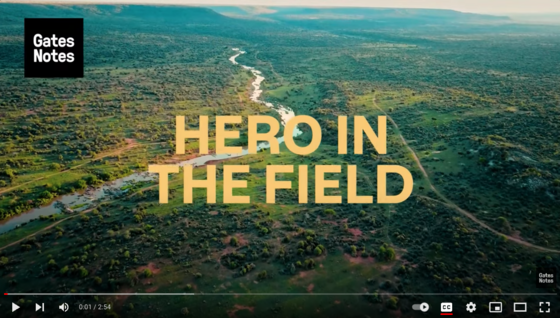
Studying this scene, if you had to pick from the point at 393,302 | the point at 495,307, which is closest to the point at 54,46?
the point at 393,302

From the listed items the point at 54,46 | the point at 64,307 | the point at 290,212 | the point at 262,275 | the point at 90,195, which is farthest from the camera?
the point at 90,195

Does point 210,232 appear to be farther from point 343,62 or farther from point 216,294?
point 343,62

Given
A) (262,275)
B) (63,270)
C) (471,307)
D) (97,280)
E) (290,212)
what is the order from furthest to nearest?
(290,212)
(63,270)
(262,275)
(97,280)
(471,307)

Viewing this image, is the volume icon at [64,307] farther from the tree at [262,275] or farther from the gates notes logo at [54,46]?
the gates notes logo at [54,46]

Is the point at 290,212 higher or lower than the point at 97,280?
higher

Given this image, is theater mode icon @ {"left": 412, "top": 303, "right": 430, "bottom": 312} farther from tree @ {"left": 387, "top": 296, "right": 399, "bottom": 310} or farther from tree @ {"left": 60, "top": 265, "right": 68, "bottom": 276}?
tree @ {"left": 60, "top": 265, "right": 68, "bottom": 276}

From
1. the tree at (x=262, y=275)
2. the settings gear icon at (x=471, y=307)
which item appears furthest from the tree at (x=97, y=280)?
the settings gear icon at (x=471, y=307)

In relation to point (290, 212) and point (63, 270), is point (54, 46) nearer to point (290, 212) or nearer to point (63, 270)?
point (63, 270)

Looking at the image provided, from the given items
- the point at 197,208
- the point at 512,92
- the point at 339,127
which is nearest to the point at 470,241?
the point at 197,208
